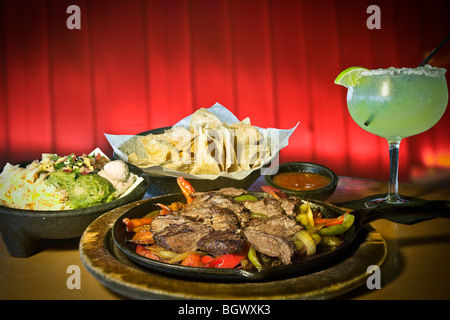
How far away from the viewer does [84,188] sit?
150 cm

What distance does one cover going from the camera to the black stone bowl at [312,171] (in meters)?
1.65

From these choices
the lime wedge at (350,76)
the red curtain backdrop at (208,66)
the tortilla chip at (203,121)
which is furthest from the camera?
the red curtain backdrop at (208,66)

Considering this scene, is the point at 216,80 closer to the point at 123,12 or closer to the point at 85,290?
the point at 123,12

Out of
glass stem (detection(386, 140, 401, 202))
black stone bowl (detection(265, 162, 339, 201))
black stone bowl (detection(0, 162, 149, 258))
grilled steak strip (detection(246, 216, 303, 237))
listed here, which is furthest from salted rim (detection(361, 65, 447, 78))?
black stone bowl (detection(0, 162, 149, 258))

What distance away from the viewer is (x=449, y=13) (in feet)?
14.1

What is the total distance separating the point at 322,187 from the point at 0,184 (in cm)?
136

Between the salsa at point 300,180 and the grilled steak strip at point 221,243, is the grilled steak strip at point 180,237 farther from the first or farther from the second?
the salsa at point 300,180

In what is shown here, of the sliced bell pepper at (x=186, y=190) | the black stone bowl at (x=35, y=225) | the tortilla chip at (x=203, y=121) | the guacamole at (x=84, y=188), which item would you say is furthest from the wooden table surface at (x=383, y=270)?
the tortilla chip at (x=203, y=121)

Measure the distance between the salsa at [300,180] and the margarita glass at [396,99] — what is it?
0.24m

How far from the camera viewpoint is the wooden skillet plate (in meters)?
0.82

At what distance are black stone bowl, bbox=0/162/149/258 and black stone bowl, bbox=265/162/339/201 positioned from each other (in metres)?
0.82

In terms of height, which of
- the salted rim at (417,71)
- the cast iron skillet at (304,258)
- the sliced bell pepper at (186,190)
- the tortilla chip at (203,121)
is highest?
the salted rim at (417,71)

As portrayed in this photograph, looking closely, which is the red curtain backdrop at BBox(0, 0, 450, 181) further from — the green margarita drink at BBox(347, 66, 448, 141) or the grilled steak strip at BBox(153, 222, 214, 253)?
the grilled steak strip at BBox(153, 222, 214, 253)

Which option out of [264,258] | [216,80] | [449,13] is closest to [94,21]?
[216,80]
